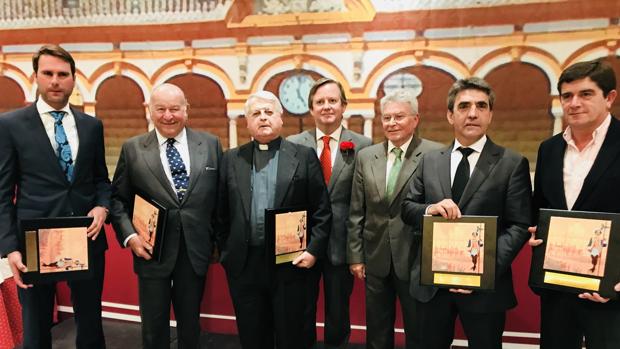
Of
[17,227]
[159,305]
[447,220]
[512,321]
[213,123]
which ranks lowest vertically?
[512,321]

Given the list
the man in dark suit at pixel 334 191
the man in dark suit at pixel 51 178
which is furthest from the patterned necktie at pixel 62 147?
the man in dark suit at pixel 334 191

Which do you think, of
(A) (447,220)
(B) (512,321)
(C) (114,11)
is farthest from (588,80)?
(C) (114,11)

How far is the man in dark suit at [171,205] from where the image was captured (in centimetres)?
235

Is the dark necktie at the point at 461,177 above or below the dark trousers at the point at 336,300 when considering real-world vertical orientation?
above

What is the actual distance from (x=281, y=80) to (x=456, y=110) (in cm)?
169

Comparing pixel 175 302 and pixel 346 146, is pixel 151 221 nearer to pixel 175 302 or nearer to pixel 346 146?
pixel 175 302

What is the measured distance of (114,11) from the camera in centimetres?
353

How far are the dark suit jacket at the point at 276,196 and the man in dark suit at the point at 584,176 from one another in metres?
1.11

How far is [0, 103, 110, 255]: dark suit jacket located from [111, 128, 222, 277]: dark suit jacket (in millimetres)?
228

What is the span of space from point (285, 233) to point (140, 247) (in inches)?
33.7

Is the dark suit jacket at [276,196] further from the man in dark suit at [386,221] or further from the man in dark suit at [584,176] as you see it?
the man in dark suit at [584,176]

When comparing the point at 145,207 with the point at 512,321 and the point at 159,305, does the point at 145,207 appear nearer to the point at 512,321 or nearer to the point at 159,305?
the point at 159,305

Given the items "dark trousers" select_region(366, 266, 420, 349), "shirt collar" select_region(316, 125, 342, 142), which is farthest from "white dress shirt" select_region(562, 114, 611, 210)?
"shirt collar" select_region(316, 125, 342, 142)

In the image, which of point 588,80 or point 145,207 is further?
point 145,207
